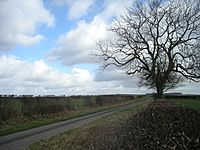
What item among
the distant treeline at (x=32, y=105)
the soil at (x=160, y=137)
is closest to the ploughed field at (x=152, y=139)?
the soil at (x=160, y=137)

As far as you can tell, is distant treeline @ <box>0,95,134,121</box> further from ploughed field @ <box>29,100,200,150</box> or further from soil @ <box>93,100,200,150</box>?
soil @ <box>93,100,200,150</box>

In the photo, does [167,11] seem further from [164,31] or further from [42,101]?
[42,101]

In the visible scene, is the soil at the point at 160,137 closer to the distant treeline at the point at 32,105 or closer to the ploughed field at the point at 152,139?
A: the ploughed field at the point at 152,139

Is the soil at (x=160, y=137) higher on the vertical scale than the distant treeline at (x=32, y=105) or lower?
lower

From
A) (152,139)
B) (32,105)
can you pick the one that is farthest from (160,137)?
(32,105)

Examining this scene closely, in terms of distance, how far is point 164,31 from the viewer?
33062mm

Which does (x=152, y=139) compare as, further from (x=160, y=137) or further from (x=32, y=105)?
(x=32, y=105)

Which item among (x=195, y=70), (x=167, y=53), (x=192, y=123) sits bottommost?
(x=192, y=123)

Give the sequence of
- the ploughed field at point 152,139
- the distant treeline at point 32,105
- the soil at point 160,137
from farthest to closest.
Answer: the distant treeline at point 32,105 → the ploughed field at point 152,139 → the soil at point 160,137

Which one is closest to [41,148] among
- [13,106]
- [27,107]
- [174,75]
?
[13,106]

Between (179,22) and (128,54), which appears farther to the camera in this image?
(128,54)

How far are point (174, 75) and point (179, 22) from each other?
11.6 meters

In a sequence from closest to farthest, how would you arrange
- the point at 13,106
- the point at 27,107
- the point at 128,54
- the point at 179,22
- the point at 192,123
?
1. the point at 192,123
2. the point at 13,106
3. the point at 27,107
4. the point at 179,22
5. the point at 128,54

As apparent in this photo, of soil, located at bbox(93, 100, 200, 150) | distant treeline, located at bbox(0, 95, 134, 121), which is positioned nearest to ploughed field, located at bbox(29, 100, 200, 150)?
soil, located at bbox(93, 100, 200, 150)
